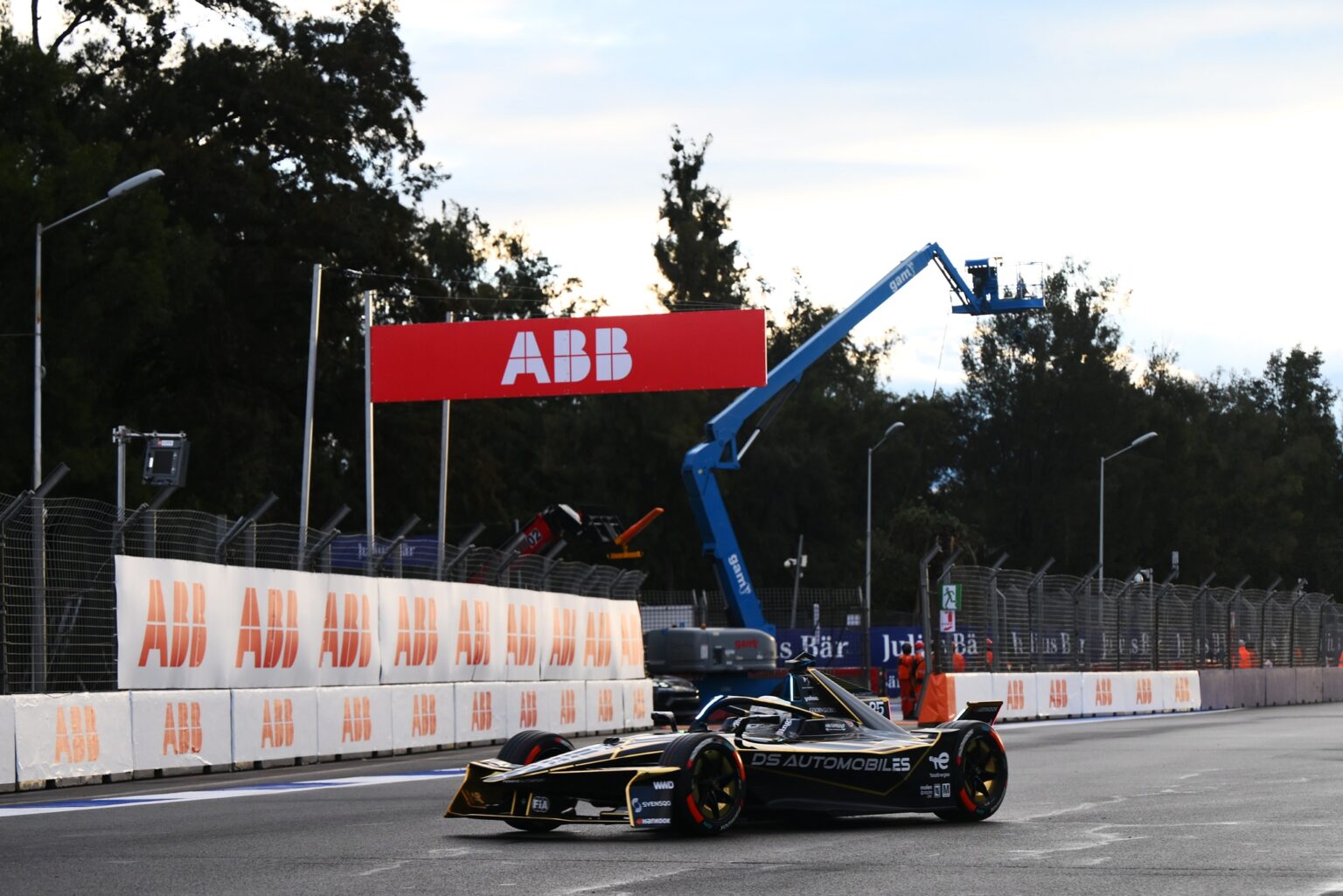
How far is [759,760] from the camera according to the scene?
37.8 ft

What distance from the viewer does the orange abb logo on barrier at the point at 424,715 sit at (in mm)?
23734

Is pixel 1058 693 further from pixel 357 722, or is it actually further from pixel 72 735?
pixel 72 735

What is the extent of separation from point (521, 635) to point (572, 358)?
914cm

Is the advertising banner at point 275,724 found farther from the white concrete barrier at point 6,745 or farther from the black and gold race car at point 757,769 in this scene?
the black and gold race car at point 757,769

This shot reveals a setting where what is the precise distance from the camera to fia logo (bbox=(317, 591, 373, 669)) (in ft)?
73.5

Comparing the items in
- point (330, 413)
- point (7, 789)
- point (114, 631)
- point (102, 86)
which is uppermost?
point (102, 86)

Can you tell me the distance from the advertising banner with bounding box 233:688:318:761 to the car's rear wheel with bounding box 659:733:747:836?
9608 mm

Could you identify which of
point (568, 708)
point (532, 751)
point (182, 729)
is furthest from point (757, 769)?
point (568, 708)

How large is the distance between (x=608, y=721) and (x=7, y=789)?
14.1 meters

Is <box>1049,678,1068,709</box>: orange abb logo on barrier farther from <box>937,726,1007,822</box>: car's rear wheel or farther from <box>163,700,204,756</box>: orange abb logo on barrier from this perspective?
<box>937,726,1007,822</box>: car's rear wheel

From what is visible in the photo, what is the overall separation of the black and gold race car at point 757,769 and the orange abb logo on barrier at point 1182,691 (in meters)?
29.1

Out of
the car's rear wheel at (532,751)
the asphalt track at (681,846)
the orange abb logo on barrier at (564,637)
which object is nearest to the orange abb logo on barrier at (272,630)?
the asphalt track at (681,846)

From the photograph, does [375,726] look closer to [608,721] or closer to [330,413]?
[608,721]

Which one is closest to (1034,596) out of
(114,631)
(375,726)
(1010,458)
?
(375,726)
